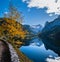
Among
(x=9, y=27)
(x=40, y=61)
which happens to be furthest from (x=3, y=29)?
(x=40, y=61)

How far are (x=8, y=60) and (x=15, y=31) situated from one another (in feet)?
129

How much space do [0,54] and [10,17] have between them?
44.5 meters

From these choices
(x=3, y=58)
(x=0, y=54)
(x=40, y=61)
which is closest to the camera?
(x=3, y=58)

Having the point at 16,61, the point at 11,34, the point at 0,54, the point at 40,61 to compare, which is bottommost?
the point at 16,61

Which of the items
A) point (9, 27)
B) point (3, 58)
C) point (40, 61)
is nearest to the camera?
point (3, 58)

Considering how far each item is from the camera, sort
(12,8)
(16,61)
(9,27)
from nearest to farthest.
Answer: (16,61)
(9,27)
(12,8)

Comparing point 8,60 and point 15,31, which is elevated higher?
point 15,31

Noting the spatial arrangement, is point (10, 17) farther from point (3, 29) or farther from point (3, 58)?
point (3, 58)

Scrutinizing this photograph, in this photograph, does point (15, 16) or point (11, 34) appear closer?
point (11, 34)

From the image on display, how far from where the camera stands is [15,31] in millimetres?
66062

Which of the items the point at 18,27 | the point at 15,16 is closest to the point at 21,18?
the point at 15,16

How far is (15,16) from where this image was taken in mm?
74312

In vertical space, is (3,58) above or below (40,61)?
below

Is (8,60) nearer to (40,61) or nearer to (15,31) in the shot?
(15,31)
